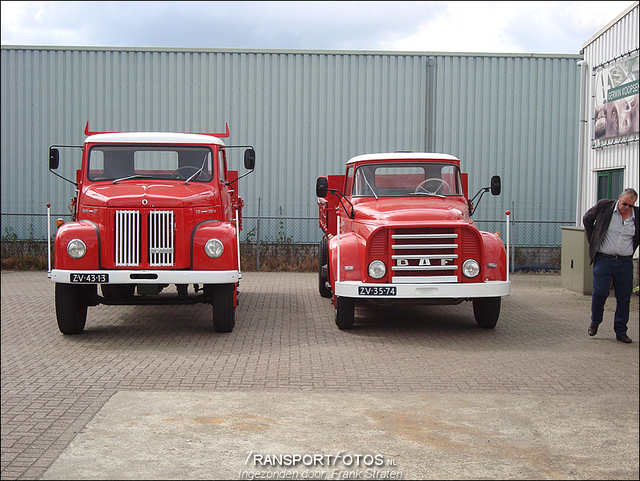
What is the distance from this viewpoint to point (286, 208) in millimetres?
20594

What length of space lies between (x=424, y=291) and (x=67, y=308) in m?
4.57

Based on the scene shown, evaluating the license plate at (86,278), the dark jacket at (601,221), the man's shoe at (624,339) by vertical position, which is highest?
the dark jacket at (601,221)

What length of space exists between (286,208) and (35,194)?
7.37m

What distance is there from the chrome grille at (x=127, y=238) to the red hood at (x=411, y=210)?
3133 mm

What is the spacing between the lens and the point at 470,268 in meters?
9.12

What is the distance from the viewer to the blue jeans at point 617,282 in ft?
28.0

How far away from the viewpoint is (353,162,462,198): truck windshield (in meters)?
10.7

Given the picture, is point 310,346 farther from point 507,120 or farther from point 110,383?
point 507,120

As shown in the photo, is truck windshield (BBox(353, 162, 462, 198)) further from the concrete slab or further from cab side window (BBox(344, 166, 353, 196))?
the concrete slab

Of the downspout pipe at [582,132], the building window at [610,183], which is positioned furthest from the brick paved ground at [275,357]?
the downspout pipe at [582,132]

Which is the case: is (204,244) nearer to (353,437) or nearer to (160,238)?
(160,238)

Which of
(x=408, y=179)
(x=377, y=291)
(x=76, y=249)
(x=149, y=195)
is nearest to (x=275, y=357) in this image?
(x=377, y=291)

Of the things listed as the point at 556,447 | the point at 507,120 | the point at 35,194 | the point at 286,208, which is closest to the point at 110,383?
the point at 556,447

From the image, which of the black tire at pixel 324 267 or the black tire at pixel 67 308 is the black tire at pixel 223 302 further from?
the black tire at pixel 324 267
